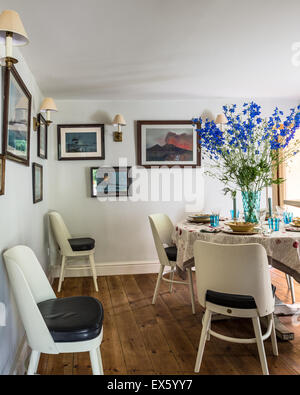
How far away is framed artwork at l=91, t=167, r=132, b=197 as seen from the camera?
169 inches

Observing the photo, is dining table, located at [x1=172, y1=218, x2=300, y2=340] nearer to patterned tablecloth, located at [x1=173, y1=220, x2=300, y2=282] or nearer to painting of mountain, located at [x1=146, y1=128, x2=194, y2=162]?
patterned tablecloth, located at [x1=173, y1=220, x2=300, y2=282]

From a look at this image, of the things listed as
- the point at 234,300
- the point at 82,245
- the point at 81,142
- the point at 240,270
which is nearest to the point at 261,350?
the point at 234,300

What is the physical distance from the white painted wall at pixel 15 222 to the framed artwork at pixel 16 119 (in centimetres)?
7

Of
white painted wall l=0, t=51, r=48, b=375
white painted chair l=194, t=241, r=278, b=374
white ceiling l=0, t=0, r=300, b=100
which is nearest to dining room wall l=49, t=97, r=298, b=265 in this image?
white ceiling l=0, t=0, r=300, b=100

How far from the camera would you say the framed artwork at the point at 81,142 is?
4.24 meters

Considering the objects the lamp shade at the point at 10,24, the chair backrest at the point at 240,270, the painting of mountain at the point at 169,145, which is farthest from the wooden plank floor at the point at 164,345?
the lamp shade at the point at 10,24

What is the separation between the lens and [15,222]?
7.46 ft

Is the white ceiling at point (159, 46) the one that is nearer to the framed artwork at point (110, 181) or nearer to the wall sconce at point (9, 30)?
the wall sconce at point (9, 30)

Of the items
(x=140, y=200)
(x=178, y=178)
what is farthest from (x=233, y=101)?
(x=140, y=200)

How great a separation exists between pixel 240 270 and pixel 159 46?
6.35ft

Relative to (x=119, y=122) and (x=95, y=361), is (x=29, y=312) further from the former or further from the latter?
(x=119, y=122)

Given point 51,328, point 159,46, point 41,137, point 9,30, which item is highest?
point 159,46

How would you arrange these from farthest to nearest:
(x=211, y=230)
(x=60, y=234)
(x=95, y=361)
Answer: (x=60, y=234), (x=211, y=230), (x=95, y=361)

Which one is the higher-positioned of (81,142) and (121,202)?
(81,142)
